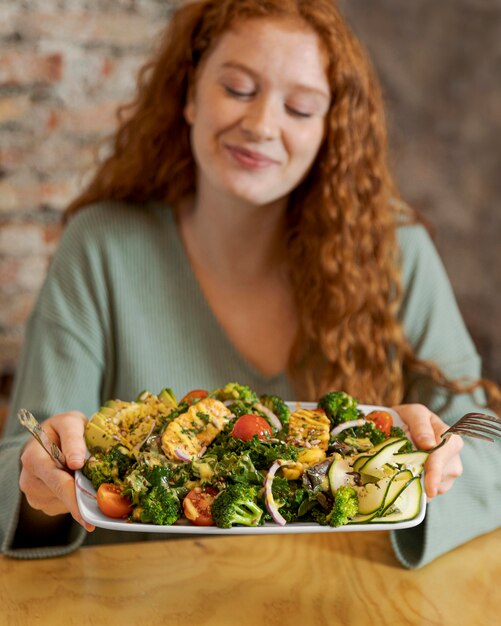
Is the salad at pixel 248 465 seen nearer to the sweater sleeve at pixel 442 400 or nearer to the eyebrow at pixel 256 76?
the sweater sleeve at pixel 442 400

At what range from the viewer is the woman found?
1.88 meters

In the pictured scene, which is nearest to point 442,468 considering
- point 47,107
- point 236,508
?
point 236,508

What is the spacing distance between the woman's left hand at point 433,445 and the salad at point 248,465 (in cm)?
4

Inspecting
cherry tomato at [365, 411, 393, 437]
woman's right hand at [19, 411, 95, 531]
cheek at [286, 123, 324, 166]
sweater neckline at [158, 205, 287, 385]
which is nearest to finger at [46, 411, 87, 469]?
woman's right hand at [19, 411, 95, 531]

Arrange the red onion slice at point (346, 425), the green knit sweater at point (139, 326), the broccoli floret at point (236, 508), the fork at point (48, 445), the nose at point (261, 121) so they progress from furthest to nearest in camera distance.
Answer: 1. the green knit sweater at point (139, 326)
2. the nose at point (261, 121)
3. the red onion slice at point (346, 425)
4. the fork at point (48, 445)
5. the broccoli floret at point (236, 508)

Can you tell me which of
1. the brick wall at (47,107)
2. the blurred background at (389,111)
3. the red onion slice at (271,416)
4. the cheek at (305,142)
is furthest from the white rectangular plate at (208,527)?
the brick wall at (47,107)

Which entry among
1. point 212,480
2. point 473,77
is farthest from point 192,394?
point 473,77

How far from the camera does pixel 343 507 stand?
1109mm

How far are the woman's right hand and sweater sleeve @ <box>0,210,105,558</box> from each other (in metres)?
0.35

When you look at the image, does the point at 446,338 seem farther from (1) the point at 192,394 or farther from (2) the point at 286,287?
(1) the point at 192,394

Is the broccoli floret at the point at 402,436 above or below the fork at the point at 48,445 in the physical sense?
above

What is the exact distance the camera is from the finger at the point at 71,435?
49.0 inches

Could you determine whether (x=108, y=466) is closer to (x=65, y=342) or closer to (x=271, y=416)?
(x=271, y=416)

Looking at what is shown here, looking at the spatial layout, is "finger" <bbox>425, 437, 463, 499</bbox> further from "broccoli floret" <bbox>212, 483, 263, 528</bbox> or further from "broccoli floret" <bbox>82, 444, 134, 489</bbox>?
"broccoli floret" <bbox>82, 444, 134, 489</bbox>
